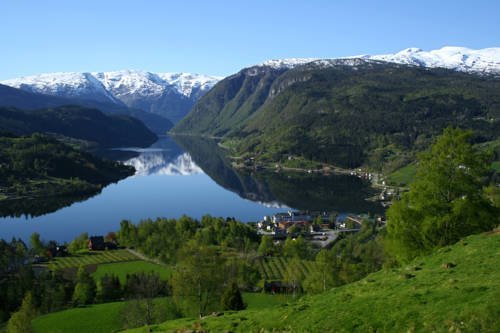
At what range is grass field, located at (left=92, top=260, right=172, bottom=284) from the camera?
83.2 m

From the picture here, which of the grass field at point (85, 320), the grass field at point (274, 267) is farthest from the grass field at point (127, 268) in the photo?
the grass field at point (85, 320)

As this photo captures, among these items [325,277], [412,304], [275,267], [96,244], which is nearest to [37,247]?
[96,244]

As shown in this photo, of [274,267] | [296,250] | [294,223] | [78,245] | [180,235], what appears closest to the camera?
[274,267]

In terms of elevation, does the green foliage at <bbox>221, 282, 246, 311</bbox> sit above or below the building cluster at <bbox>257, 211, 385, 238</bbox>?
above

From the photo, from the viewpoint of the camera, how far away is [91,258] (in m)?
95.6

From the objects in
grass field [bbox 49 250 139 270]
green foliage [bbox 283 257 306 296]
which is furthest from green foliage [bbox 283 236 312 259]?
grass field [bbox 49 250 139 270]

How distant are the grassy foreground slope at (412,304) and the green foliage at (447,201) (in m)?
2.77

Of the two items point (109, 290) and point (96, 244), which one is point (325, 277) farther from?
point (96, 244)

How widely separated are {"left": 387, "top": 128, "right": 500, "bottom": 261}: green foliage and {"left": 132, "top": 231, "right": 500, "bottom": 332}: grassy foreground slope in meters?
2.77

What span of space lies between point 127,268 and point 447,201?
71.3m

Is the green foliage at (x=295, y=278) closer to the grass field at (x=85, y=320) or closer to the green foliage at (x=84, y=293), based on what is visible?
the grass field at (x=85, y=320)

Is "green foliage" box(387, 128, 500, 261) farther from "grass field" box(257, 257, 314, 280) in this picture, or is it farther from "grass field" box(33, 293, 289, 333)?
"grass field" box(257, 257, 314, 280)

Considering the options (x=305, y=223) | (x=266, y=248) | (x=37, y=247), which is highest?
(x=37, y=247)

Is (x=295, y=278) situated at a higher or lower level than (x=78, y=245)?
higher
